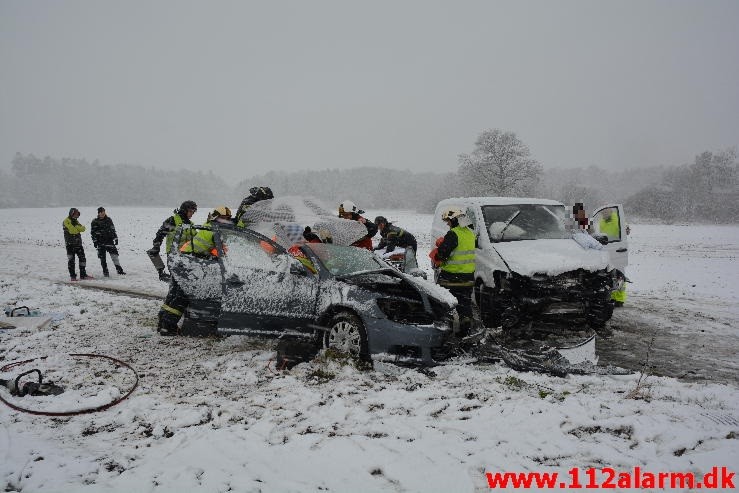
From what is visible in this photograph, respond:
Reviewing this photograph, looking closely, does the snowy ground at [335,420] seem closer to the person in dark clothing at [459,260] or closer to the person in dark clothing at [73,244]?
the person in dark clothing at [459,260]

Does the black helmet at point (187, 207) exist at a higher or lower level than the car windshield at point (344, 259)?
higher

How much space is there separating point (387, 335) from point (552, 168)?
149 meters

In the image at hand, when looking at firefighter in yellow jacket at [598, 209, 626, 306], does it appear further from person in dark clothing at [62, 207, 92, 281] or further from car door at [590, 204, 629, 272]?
person in dark clothing at [62, 207, 92, 281]

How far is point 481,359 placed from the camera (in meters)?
5.22

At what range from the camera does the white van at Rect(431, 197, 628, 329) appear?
5953 millimetres

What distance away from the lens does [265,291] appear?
5453 millimetres

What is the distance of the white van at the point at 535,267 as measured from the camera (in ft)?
19.5

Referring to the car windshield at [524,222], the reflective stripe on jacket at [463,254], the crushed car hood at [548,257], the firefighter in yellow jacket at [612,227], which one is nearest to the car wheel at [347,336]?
the reflective stripe on jacket at [463,254]

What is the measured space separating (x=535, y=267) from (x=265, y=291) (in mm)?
3634

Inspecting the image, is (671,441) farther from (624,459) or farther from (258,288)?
(258,288)

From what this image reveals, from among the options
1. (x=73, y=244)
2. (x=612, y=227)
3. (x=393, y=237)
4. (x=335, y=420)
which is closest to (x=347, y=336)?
(x=335, y=420)

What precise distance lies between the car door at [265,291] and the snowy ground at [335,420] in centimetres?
47

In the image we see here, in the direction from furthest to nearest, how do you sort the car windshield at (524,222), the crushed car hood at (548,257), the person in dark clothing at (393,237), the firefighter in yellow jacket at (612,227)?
the person in dark clothing at (393,237), the firefighter in yellow jacket at (612,227), the car windshield at (524,222), the crushed car hood at (548,257)

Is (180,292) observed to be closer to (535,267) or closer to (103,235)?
(535,267)
